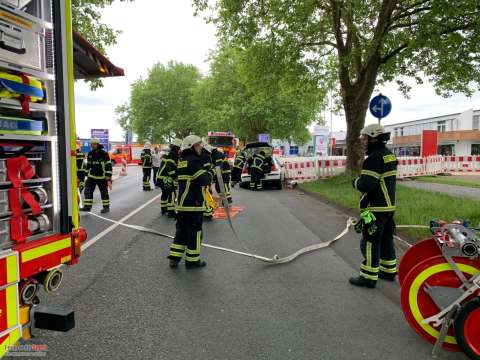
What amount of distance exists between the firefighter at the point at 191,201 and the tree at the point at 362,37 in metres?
8.78

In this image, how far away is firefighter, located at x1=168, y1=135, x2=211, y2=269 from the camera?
5.46 metres

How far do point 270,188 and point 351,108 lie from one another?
489 centimetres

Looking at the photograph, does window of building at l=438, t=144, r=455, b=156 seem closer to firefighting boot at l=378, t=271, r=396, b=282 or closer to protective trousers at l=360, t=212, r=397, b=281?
firefighting boot at l=378, t=271, r=396, b=282

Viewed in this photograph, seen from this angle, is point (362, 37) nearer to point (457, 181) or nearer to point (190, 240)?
point (457, 181)

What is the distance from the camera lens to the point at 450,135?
5362 cm

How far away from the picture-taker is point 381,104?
10141 mm

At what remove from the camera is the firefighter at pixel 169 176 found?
8.31 metres

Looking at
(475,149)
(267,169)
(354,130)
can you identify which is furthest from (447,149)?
(267,169)

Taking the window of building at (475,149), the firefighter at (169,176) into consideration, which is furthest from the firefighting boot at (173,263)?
the window of building at (475,149)

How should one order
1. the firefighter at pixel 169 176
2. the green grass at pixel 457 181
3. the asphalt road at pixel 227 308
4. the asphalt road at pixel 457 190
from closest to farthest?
the asphalt road at pixel 227 308 < the firefighter at pixel 169 176 < the asphalt road at pixel 457 190 < the green grass at pixel 457 181

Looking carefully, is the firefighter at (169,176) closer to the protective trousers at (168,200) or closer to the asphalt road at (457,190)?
the protective trousers at (168,200)

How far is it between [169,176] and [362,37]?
34.7ft

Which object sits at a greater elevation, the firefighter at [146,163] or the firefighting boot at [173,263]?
the firefighter at [146,163]

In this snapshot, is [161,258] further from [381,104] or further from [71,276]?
[381,104]
